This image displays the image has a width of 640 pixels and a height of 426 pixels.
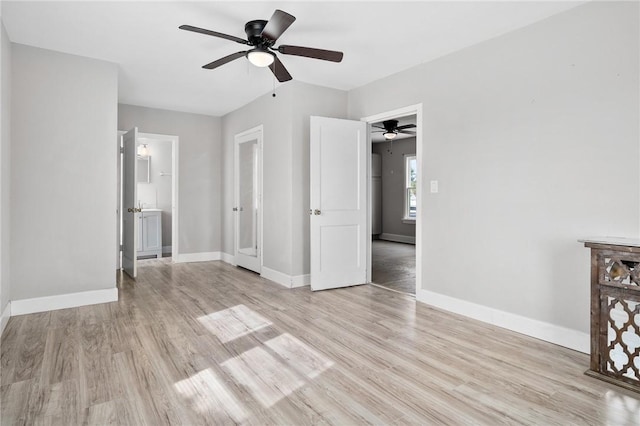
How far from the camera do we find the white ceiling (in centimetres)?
275

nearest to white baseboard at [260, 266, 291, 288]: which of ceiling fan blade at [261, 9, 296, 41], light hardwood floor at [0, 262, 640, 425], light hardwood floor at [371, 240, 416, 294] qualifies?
light hardwood floor at [0, 262, 640, 425]

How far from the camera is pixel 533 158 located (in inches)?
115

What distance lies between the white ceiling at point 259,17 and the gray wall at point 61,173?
0.91ft

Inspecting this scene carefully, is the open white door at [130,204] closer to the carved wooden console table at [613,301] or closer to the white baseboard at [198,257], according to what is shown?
the white baseboard at [198,257]

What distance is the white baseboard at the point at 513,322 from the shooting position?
266cm

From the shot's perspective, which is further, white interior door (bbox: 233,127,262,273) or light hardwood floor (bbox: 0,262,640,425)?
white interior door (bbox: 233,127,262,273)

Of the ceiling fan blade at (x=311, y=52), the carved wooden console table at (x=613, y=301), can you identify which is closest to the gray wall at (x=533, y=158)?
the carved wooden console table at (x=613, y=301)

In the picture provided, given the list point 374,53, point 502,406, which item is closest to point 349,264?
point 374,53

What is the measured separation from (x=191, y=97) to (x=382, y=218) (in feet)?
20.3

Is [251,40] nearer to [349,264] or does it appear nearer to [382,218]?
[349,264]

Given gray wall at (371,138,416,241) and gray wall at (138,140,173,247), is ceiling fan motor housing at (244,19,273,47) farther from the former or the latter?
gray wall at (371,138,416,241)

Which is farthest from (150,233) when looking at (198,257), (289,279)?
(289,279)

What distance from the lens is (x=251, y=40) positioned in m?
2.96

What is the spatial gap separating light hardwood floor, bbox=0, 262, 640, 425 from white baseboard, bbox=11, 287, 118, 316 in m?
0.13
